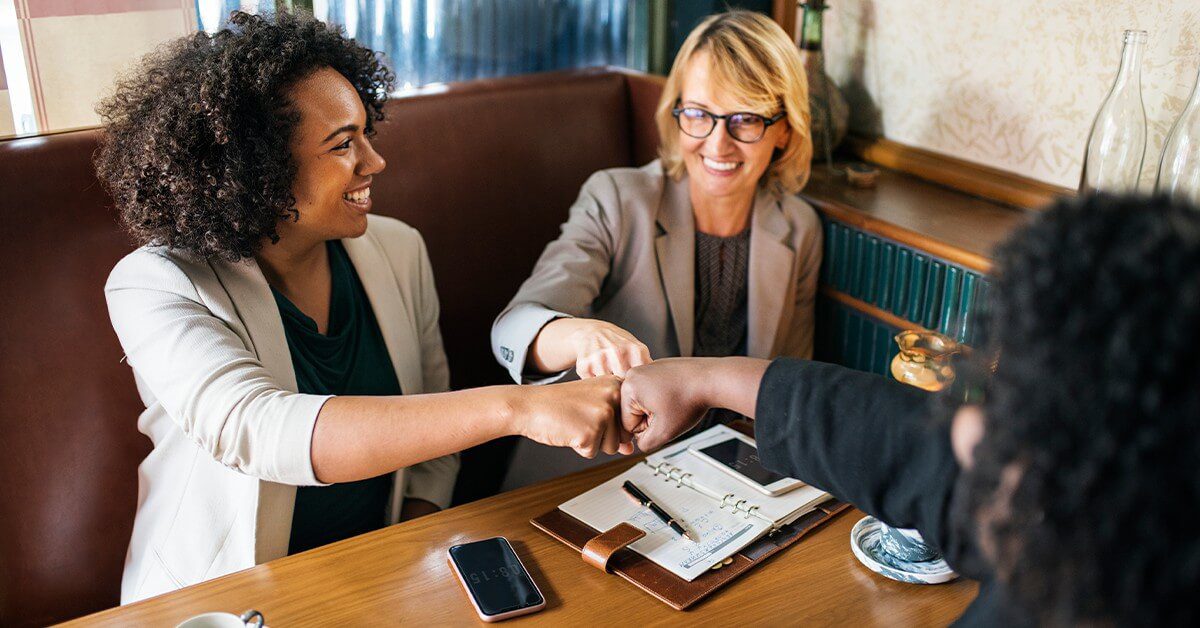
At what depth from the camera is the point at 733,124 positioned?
6.89ft

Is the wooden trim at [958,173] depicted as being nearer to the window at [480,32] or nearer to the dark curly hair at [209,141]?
the window at [480,32]

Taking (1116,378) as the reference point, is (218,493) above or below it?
below

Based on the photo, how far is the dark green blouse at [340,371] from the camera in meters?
1.69

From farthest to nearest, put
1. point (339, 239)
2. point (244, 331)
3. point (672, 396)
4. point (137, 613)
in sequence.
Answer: point (339, 239) < point (244, 331) < point (672, 396) < point (137, 613)

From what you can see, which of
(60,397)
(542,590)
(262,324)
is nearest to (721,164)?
(262,324)

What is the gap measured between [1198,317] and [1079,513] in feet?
0.49

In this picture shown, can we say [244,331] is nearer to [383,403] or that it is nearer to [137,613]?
[383,403]

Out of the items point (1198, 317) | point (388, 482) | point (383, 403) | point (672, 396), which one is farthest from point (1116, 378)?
point (388, 482)

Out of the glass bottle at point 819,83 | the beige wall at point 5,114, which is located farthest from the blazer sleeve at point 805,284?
the beige wall at point 5,114

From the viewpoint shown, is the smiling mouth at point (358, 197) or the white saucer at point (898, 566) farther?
the smiling mouth at point (358, 197)

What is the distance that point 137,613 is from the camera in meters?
1.23

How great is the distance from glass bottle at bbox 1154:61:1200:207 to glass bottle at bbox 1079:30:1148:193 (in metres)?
0.07

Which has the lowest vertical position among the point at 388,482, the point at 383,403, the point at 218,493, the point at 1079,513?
the point at 388,482

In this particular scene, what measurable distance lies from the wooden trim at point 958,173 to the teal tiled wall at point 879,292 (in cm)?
27
